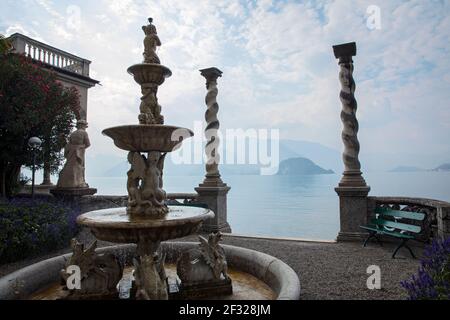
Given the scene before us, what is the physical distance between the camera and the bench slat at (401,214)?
689 cm

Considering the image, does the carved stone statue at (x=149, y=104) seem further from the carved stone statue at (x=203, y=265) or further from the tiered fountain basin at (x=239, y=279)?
the tiered fountain basin at (x=239, y=279)

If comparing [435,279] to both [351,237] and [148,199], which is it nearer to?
[148,199]

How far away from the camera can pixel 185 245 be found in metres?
6.54

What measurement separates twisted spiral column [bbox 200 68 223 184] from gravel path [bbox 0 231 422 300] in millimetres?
2464

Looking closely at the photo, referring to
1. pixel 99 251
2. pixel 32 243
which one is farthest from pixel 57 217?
pixel 99 251

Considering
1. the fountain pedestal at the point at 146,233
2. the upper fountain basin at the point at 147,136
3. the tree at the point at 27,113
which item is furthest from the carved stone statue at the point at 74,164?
the fountain pedestal at the point at 146,233

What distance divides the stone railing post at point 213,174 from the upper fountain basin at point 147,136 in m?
5.88

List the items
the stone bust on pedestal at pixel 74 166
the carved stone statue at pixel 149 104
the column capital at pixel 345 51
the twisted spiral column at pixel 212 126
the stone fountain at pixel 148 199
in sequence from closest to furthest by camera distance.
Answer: the stone fountain at pixel 148 199
the carved stone statue at pixel 149 104
the column capital at pixel 345 51
the twisted spiral column at pixel 212 126
the stone bust on pedestal at pixel 74 166

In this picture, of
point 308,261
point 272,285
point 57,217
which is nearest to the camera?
point 272,285

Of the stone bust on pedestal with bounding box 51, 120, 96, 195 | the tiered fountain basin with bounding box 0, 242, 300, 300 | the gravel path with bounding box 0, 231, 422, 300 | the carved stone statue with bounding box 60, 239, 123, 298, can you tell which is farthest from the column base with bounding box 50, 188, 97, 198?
the carved stone statue with bounding box 60, 239, 123, 298

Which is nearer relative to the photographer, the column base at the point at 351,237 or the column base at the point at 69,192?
the column base at the point at 351,237

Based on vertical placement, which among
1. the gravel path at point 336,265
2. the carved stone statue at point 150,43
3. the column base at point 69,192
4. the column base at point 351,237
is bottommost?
the gravel path at point 336,265

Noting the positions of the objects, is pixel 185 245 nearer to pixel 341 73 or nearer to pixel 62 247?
pixel 62 247

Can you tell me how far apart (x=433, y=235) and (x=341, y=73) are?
494 centimetres
